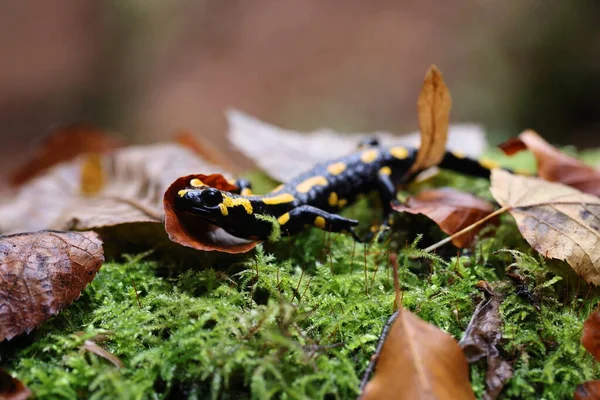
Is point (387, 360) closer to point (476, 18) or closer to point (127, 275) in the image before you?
point (127, 275)

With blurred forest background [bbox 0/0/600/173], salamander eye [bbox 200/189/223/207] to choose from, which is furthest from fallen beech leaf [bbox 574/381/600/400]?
blurred forest background [bbox 0/0/600/173]

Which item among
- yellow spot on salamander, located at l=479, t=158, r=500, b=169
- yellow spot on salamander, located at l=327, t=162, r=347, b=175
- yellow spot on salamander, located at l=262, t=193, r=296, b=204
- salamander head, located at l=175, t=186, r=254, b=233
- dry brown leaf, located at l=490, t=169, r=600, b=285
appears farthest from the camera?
yellow spot on salamander, located at l=479, t=158, r=500, b=169

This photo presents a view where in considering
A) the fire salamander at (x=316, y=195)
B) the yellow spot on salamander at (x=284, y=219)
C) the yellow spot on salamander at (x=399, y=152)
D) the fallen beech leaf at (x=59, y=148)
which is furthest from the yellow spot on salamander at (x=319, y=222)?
the fallen beech leaf at (x=59, y=148)

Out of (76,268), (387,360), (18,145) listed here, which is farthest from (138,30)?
(387,360)

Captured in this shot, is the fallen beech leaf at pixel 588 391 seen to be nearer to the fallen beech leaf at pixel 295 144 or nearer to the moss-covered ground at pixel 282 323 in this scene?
the moss-covered ground at pixel 282 323

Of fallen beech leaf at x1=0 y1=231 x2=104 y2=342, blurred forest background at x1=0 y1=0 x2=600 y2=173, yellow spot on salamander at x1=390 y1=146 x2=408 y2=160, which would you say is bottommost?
blurred forest background at x1=0 y1=0 x2=600 y2=173

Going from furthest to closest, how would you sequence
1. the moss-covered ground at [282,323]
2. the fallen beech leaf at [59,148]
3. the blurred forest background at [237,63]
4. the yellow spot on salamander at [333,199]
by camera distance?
1. the blurred forest background at [237,63]
2. the fallen beech leaf at [59,148]
3. the yellow spot on salamander at [333,199]
4. the moss-covered ground at [282,323]

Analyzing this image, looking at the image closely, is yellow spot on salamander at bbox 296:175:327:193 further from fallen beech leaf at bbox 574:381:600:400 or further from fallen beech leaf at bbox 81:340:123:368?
fallen beech leaf at bbox 574:381:600:400
